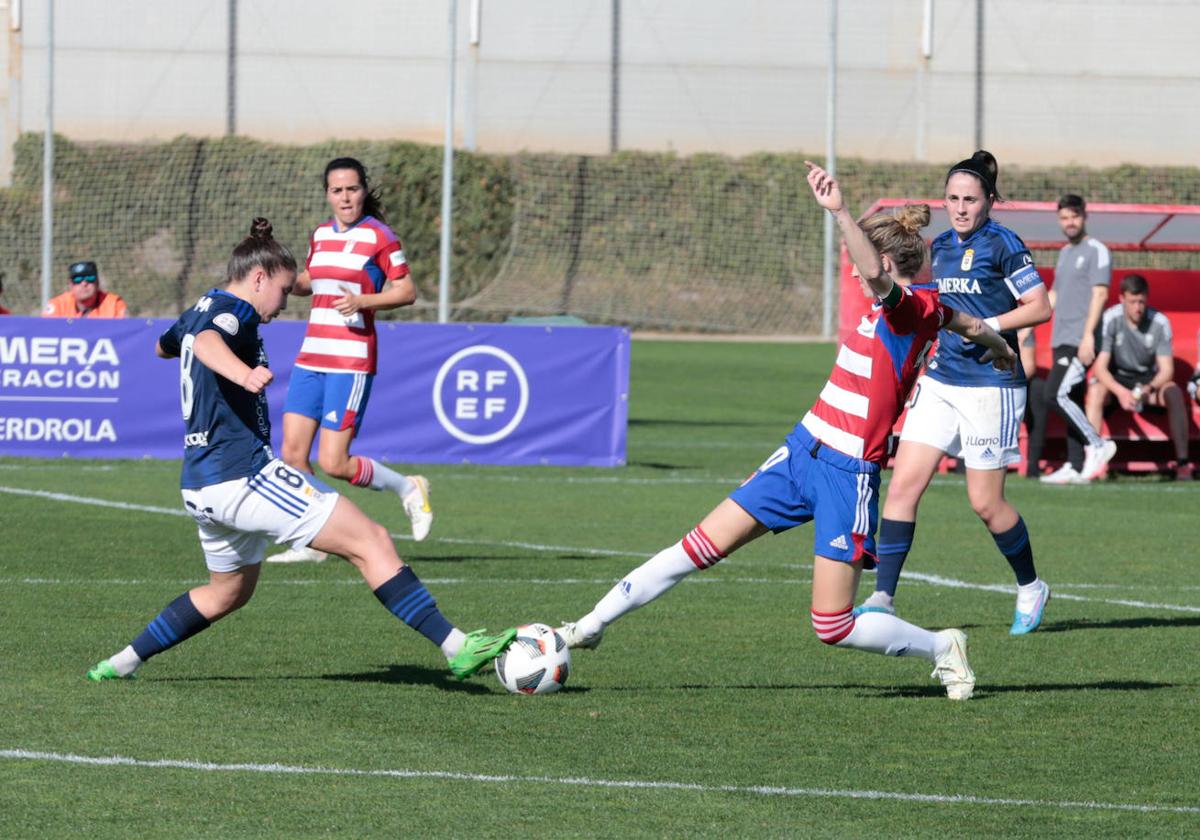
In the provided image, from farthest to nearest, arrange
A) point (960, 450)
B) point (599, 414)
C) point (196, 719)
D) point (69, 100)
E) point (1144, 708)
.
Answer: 1. point (69, 100)
2. point (599, 414)
3. point (960, 450)
4. point (1144, 708)
5. point (196, 719)

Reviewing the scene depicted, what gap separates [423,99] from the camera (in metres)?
34.4

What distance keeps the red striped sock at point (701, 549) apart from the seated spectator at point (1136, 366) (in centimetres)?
994

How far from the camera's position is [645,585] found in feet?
23.0

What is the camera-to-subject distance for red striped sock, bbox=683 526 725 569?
22.6ft

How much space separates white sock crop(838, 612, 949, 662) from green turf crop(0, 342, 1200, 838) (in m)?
0.21

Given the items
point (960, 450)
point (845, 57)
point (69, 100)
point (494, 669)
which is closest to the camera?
point (494, 669)

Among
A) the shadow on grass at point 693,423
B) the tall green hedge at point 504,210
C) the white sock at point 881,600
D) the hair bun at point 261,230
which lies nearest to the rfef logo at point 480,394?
the shadow on grass at point 693,423

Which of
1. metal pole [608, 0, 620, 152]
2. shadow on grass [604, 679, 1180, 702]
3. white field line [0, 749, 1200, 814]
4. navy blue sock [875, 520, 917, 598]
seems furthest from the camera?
metal pole [608, 0, 620, 152]

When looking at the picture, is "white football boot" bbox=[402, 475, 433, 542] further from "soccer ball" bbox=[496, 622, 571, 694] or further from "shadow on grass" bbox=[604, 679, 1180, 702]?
"soccer ball" bbox=[496, 622, 571, 694]

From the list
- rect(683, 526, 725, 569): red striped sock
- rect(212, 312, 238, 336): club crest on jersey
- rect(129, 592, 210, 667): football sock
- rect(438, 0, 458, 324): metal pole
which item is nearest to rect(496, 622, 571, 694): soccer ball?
rect(683, 526, 725, 569): red striped sock

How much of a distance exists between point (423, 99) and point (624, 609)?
28225mm

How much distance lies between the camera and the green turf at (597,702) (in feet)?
17.5

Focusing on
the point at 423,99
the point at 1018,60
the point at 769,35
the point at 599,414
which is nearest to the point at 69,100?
the point at 423,99

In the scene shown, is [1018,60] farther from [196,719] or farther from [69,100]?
[196,719]
